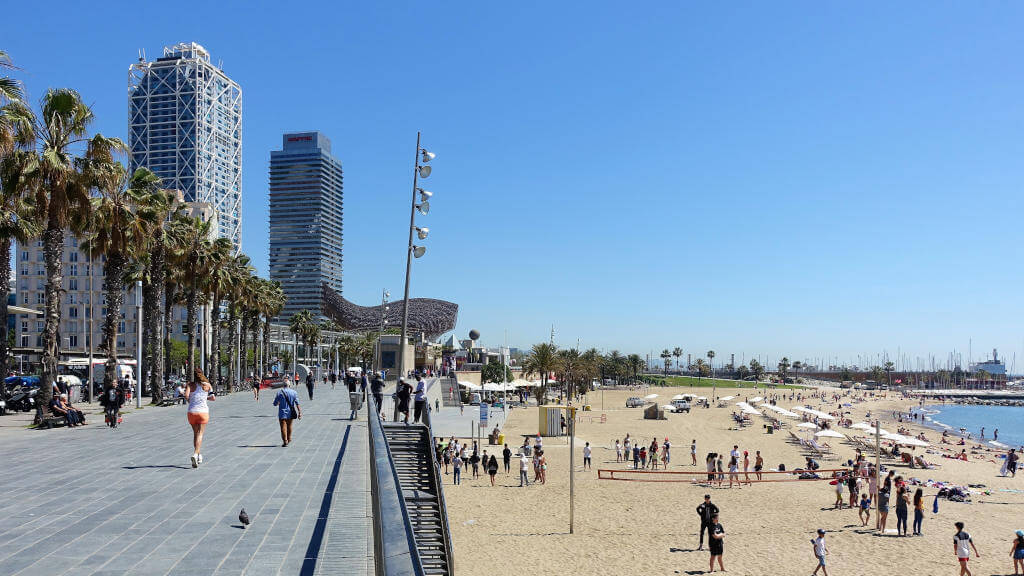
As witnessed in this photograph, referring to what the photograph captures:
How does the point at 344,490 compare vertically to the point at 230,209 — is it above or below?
below

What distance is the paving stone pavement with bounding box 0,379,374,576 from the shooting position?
546 cm

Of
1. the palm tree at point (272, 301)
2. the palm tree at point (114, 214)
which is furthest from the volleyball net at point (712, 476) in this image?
the palm tree at point (272, 301)

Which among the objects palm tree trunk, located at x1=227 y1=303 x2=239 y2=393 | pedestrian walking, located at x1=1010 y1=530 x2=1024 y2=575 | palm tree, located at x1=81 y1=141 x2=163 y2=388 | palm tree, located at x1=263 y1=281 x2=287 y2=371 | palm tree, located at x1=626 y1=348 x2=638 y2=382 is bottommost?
palm tree, located at x1=626 y1=348 x2=638 y2=382

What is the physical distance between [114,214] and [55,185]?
14.0ft

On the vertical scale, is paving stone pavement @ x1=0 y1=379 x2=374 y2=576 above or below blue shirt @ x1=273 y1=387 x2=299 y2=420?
below

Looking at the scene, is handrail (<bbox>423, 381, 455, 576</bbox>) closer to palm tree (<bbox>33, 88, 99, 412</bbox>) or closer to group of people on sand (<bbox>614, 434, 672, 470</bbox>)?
palm tree (<bbox>33, 88, 99, 412</bbox>)

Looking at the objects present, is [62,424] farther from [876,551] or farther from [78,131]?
[876,551]

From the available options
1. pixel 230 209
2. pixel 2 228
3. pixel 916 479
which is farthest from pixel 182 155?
pixel 916 479

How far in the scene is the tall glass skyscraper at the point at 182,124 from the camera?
174000 millimetres

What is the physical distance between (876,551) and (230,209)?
191798 millimetres

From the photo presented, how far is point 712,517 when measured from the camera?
55.6 ft

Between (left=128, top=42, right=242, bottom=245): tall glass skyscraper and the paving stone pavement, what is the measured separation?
6856 inches

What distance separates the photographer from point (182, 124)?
175000 millimetres

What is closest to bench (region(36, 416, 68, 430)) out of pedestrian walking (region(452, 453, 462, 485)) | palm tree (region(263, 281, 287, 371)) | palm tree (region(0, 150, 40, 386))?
palm tree (region(0, 150, 40, 386))
